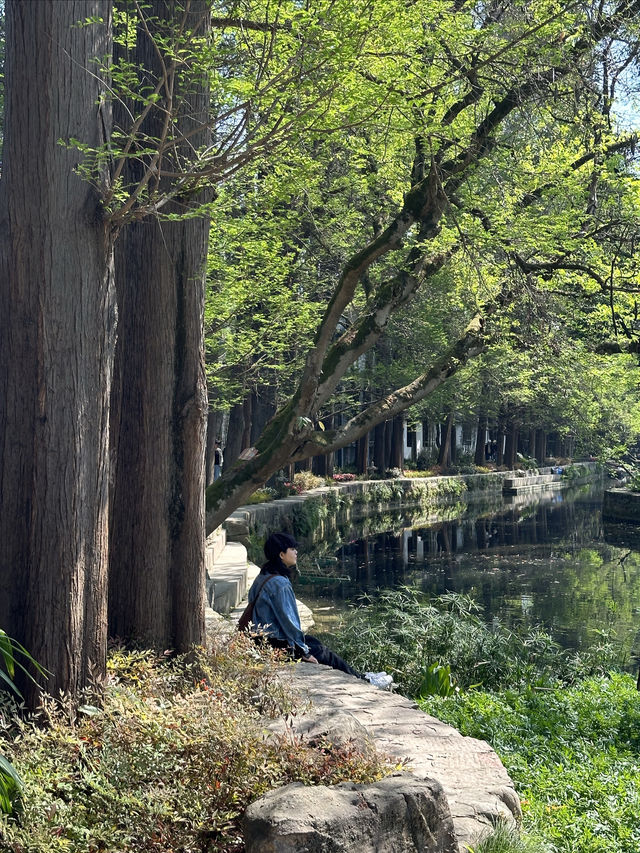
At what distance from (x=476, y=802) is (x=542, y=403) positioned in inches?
1782

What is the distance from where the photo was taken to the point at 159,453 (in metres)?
6.51

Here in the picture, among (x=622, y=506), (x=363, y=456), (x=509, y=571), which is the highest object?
(x=363, y=456)

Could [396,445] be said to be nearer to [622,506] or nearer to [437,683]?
[622,506]

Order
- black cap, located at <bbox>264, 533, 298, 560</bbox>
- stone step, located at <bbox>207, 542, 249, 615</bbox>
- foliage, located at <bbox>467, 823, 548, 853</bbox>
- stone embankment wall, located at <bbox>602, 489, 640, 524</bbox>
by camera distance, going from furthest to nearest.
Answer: stone embankment wall, located at <bbox>602, 489, 640, 524</bbox>
stone step, located at <bbox>207, 542, 249, 615</bbox>
black cap, located at <bbox>264, 533, 298, 560</bbox>
foliage, located at <bbox>467, 823, 548, 853</bbox>

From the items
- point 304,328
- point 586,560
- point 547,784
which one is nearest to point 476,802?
point 547,784

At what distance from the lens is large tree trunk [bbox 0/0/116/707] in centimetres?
494

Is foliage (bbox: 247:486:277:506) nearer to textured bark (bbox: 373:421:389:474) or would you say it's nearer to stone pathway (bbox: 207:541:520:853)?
textured bark (bbox: 373:421:389:474)

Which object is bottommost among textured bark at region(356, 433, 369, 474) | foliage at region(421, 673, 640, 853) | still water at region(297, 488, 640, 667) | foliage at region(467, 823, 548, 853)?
still water at region(297, 488, 640, 667)

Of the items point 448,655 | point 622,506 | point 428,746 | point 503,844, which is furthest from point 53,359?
point 622,506

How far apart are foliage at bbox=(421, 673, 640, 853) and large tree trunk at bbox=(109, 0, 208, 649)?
2425 mm

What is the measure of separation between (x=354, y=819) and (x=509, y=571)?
64.6 ft

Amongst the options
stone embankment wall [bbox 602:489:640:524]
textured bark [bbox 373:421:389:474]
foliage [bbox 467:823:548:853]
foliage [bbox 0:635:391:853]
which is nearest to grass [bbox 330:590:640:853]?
foliage [bbox 467:823:548:853]

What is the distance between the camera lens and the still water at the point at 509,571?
54.4 ft

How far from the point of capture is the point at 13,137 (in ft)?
17.0
